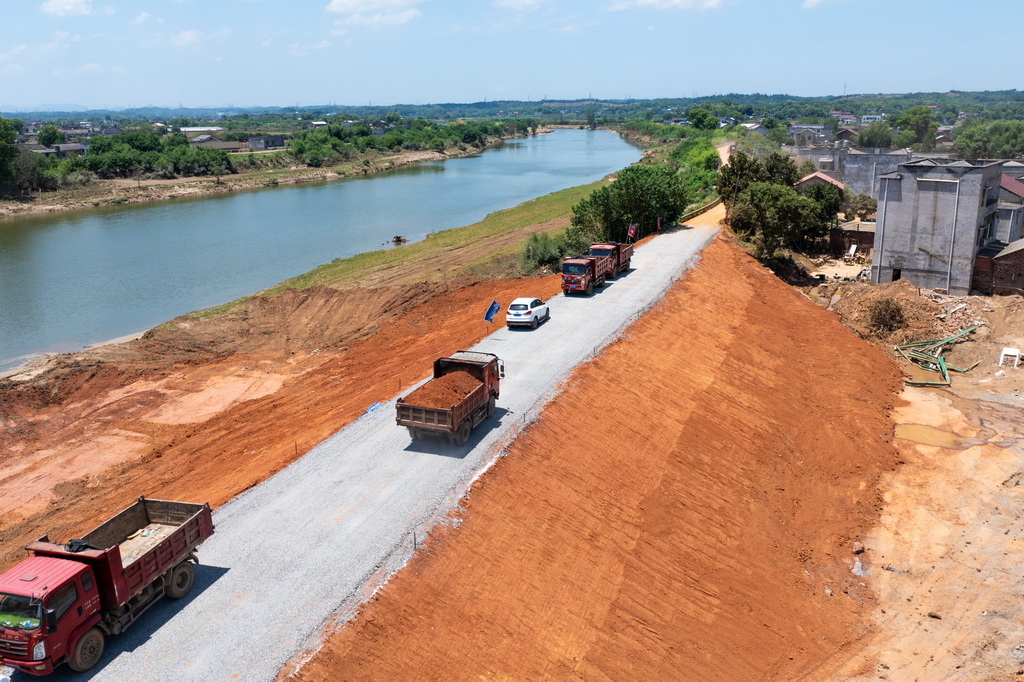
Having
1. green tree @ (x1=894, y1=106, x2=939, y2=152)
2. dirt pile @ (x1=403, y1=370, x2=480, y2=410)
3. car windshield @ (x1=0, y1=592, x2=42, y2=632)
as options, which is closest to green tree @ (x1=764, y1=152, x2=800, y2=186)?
dirt pile @ (x1=403, y1=370, x2=480, y2=410)

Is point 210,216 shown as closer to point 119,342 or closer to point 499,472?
point 119,342

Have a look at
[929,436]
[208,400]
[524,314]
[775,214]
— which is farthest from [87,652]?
[775,214]

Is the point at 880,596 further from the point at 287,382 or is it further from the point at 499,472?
the point at 287,382

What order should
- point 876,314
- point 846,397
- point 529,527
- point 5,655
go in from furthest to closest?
1. point 876,314
2. point 846,397
3. point 529,527
4. point 5,655

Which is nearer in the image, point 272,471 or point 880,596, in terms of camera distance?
point 880,596

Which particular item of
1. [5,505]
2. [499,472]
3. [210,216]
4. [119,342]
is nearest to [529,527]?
[499,472]

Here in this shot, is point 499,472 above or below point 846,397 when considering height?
above

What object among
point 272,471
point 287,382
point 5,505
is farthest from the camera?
point 287,382

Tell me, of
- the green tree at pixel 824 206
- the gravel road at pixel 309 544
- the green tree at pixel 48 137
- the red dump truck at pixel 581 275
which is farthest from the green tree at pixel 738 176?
the green tree at pixel 48 137
